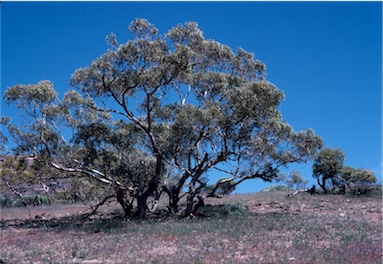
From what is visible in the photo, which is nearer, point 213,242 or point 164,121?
point 213,242

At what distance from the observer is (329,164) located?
3083 cm

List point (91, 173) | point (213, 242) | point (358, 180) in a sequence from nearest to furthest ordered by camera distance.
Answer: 1. point (213, 242)
2. point (91, 173)
3. point (358, 180)

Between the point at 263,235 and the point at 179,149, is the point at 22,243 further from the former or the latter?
the point at 179,149

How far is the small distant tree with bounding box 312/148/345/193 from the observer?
101ft

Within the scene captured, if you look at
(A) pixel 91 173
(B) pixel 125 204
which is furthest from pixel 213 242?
(B) pixel 125 204

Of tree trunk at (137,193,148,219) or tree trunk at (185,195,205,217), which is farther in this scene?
tree trunk at (137,193,148,219)

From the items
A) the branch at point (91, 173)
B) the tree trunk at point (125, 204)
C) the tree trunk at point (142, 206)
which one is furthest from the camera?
the tree trunk at point (125, 204)

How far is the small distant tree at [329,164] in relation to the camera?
3080 cm

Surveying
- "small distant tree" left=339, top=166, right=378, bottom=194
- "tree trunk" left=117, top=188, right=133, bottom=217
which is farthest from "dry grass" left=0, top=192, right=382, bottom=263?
"small distant tree" left=339, top=166, right=378, bottom=194

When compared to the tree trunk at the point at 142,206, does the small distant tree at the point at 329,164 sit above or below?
above

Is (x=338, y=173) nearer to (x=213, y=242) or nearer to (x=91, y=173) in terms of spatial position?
(x=91, y=173)

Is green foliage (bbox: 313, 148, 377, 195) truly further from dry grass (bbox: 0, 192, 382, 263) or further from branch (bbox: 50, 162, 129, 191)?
branch (bbox: 50, 162, 129, 191)

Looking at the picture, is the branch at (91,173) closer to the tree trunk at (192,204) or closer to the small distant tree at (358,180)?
the tree trunk at (192,204)

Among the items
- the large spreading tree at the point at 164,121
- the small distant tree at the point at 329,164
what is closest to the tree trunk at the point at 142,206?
the large spreading tree at the point at 164,121
